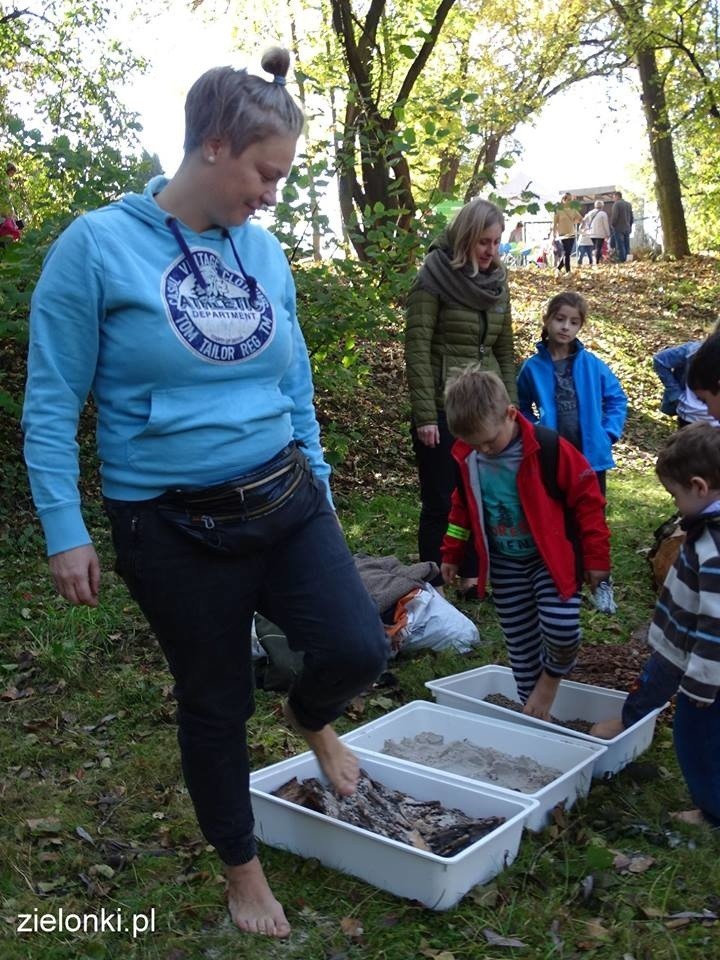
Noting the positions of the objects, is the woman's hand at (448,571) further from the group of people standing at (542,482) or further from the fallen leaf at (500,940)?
the fallen leaf at (500,940)

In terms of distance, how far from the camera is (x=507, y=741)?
3727mm

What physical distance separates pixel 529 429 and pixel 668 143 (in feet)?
56.7

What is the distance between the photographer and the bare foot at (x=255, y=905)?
259cm

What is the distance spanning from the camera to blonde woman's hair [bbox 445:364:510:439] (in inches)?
142

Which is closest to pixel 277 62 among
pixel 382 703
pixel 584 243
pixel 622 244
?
pixel 382 703

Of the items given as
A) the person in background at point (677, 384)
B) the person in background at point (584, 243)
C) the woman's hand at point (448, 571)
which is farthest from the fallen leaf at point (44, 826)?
the person in background at point (584, 243)

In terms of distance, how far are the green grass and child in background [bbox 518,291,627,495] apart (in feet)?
3.16

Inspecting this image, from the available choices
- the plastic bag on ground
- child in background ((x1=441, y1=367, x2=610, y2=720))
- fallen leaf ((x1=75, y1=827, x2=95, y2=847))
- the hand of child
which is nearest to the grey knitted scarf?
the plastic bag on ground

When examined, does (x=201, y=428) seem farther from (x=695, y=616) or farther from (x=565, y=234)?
(x=565, y=234)

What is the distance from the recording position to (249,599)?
2357mm

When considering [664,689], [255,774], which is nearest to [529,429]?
[664,689]

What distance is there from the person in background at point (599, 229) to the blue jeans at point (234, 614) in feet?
70.9

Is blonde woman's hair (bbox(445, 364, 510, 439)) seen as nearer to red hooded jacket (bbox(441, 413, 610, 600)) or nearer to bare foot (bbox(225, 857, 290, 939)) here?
red hooded jacket (bbox(441, 413, 610, 600))

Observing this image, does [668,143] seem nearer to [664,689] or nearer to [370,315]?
[370,315]
